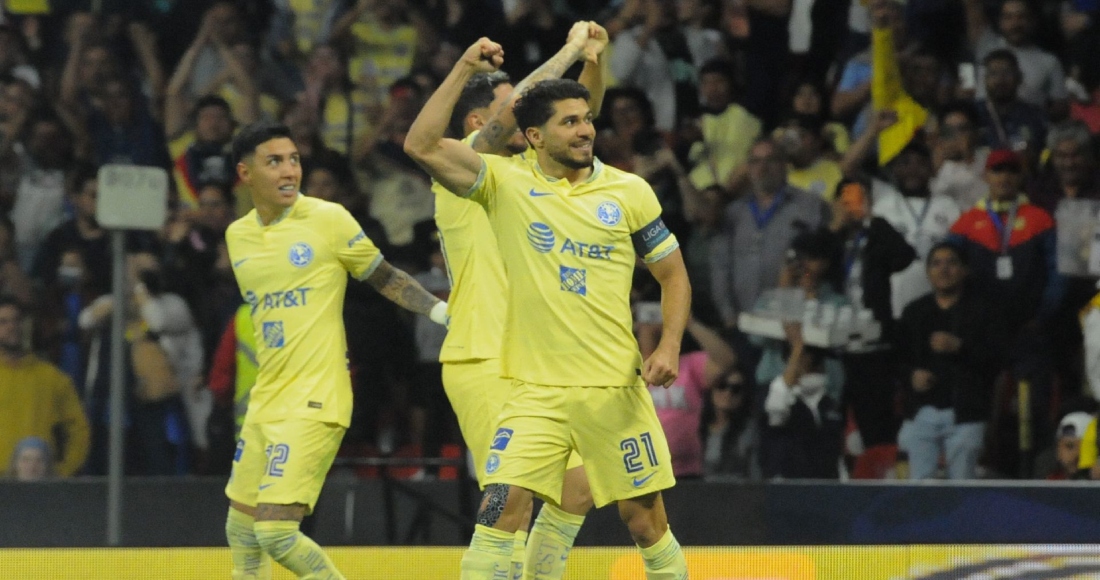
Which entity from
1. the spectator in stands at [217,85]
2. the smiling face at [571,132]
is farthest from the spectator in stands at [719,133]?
the smiling face at [571,132]

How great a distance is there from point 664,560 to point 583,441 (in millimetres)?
539

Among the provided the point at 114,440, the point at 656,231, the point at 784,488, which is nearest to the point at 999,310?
the point at 784,488

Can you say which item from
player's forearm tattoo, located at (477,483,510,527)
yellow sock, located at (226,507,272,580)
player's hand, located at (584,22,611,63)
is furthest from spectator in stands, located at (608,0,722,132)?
player's forearm tattoo, located at (477,483,510,527)

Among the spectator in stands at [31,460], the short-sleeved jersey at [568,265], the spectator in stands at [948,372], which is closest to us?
the short-sleeved jersey at [568,265]

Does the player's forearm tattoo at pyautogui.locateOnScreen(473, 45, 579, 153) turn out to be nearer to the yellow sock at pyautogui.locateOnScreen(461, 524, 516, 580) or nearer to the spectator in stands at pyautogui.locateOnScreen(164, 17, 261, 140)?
the yellow sock at pyautogui.locateOnScreen(461, 524, 516, 580)

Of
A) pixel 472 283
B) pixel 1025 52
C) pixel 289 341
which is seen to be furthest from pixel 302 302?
pixel 1025 52

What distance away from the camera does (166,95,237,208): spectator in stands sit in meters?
10.7

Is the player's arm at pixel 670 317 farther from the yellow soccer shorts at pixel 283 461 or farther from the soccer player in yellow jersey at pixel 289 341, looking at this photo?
the yellow soccer shorts at pixel 283 461

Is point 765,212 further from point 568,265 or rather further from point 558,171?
point 568,265

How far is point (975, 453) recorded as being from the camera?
9398mm

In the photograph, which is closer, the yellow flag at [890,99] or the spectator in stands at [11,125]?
the yellow flag at [890,99]

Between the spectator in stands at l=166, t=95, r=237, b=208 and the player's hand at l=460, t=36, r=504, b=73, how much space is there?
194 inches

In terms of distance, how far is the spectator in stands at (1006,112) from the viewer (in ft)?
32.9

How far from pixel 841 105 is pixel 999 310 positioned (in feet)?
5.70
